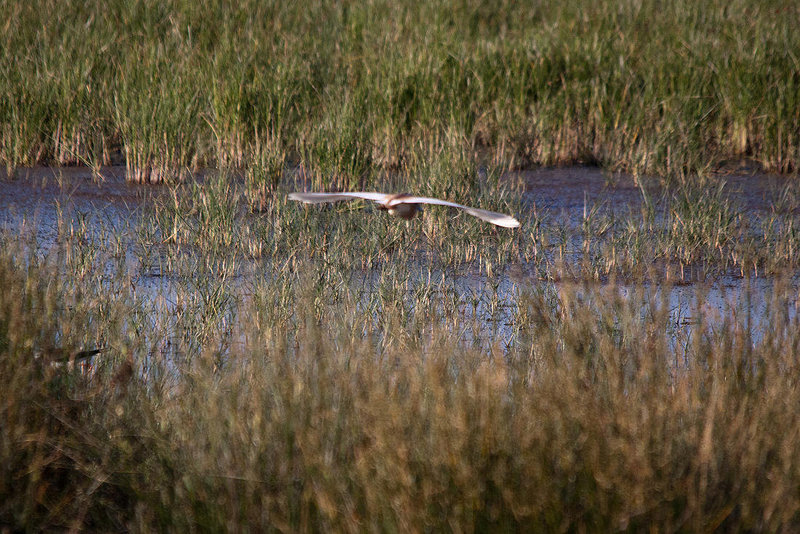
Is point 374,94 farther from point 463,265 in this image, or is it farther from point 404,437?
point 404,437

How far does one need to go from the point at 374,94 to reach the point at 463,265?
9.49ft

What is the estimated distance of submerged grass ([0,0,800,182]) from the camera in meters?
7.71

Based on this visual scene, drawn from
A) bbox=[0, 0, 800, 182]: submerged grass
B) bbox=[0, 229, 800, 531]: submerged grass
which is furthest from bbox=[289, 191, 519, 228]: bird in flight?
bbox=[0, 0, 800, 182]: submerged grass

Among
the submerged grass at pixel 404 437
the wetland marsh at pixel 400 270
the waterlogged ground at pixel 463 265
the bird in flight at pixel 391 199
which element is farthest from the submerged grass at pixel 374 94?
the submerged grass at pixel 404 437

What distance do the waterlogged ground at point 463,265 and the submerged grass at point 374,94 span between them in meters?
0.29

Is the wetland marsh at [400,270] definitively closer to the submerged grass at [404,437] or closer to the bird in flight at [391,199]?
the submerged grass at [404,437]

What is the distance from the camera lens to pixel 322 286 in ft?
16.0

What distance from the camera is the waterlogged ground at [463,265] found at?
4566 millimetres

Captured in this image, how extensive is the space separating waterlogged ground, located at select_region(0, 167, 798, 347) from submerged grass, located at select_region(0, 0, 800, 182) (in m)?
0.29

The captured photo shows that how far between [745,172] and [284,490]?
6.44 meters

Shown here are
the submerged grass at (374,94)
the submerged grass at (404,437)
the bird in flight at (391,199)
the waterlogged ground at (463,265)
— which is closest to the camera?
the submerged grass at (404,437)

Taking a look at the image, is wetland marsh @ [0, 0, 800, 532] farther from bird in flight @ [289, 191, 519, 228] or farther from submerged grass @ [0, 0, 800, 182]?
bird in flight @ [289, 191, 519, 228]

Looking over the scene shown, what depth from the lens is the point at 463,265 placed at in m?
5.93

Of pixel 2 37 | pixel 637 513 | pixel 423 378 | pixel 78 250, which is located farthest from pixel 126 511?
pixel 2 37
